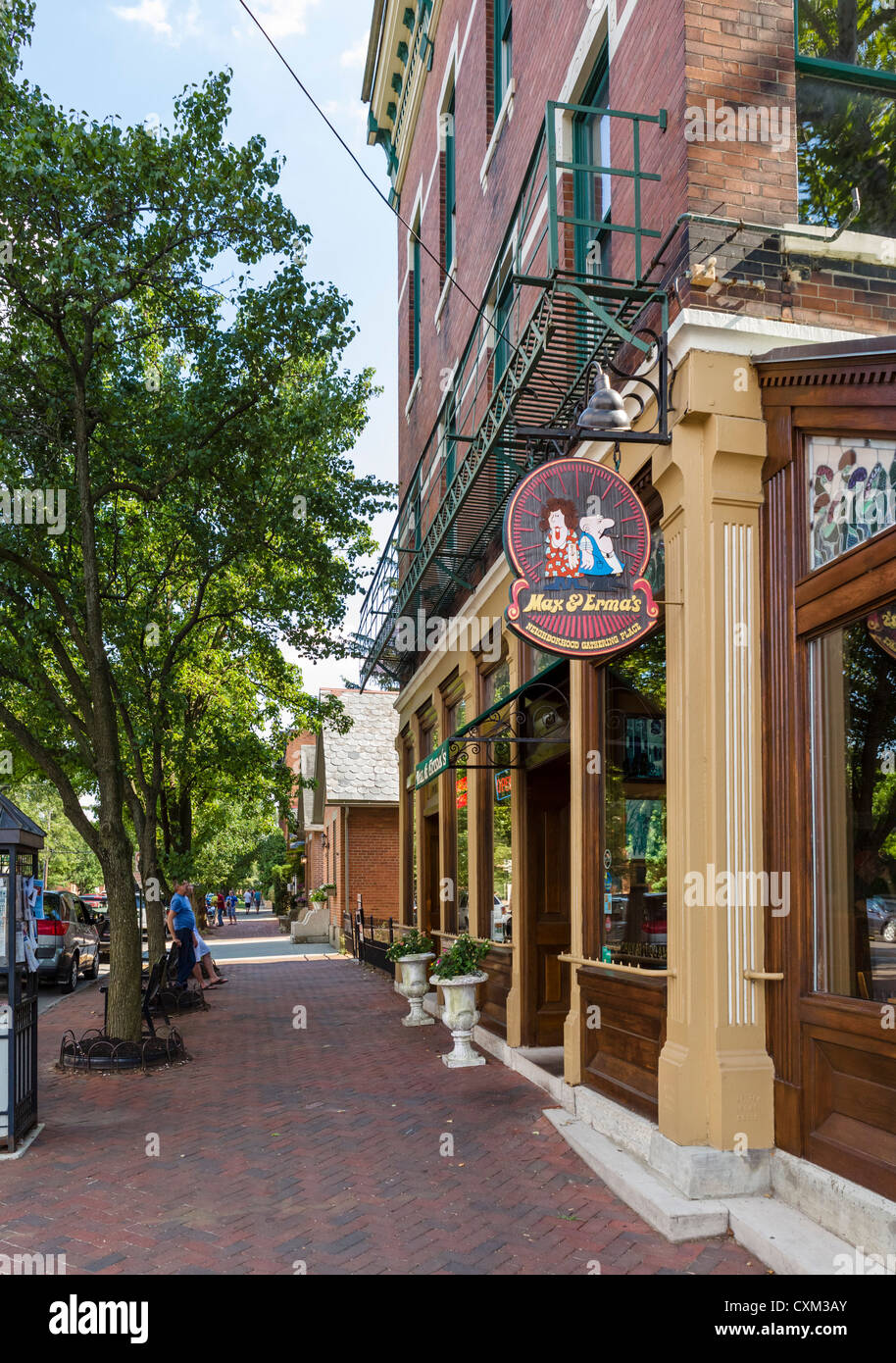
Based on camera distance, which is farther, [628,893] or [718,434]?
[628,893]

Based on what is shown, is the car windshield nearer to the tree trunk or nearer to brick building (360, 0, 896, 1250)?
the tree trunk

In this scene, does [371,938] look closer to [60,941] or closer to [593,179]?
[60,941]

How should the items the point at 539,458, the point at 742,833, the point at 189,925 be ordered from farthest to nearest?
1. the point at 189,925
2. the point at 539,458
3. the point at 742,833

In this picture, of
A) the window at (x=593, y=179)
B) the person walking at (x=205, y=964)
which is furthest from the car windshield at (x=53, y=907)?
the window at (x=593, y=179)

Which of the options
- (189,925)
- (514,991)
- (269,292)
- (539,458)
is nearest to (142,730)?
(189,925)

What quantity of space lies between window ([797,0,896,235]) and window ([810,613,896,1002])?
9.90ft

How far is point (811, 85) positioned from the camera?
6.79 meters

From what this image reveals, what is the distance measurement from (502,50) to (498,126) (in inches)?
57.8

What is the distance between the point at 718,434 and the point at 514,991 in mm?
6050

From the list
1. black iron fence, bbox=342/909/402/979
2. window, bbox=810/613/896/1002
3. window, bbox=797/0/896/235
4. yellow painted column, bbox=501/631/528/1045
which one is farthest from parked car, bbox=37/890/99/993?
window, bbox=797/0/896/235

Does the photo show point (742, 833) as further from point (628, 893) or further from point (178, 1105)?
point (178, 1105)

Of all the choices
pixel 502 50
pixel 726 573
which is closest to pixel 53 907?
pixel 502 50

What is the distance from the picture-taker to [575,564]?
6109 mm

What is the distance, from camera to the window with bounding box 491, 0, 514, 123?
12.0 m
